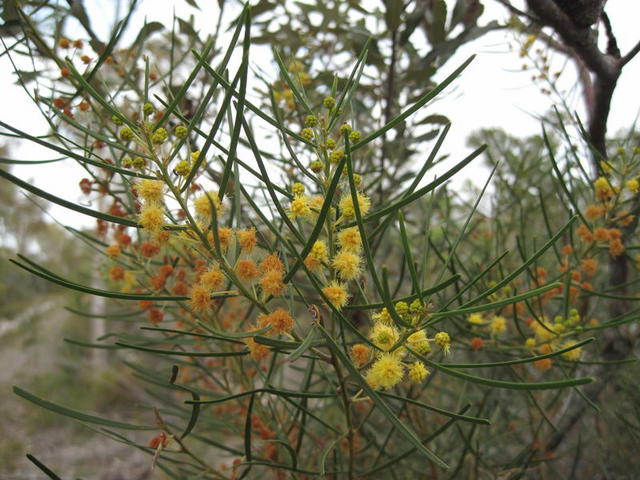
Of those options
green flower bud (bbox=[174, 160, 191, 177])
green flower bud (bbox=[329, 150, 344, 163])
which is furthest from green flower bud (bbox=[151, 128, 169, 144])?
green flower bud (bbox=[329, 150, 344, 163])

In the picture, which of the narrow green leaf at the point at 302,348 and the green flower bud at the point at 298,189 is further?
the green flower bud at the point at 298,189

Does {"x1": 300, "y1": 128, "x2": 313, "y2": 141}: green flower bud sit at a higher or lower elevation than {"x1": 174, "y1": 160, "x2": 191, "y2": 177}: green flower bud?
higher

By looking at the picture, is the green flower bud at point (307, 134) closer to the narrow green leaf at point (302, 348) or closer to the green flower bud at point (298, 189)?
the green flower bud at point (298, 189)

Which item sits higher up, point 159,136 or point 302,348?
point 159,136

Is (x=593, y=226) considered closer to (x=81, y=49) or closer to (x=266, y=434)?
(x=266, y=434)

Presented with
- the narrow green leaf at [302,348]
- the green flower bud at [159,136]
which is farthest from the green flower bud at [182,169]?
the narrow green leaf at [302,348]

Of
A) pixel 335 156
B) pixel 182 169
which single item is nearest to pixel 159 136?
pixel 182 169

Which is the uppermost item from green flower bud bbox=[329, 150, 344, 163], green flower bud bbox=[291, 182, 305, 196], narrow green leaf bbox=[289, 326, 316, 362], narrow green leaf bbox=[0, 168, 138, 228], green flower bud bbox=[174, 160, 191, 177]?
green flower bud bbox=[329, 150, 344, 163]

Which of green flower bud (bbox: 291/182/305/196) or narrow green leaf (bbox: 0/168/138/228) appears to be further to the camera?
green flower bud (bbox: 291/182/305/196)

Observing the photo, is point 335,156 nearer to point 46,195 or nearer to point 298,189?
point 298,189

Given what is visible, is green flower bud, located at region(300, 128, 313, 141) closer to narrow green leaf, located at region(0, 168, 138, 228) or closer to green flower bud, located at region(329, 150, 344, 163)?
green flower bud, located at region(329, 150, 344, 163)

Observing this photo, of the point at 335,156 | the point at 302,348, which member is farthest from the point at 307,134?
the point at 302,348

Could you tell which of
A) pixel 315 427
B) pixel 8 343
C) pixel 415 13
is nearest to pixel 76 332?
pixel 8 343
